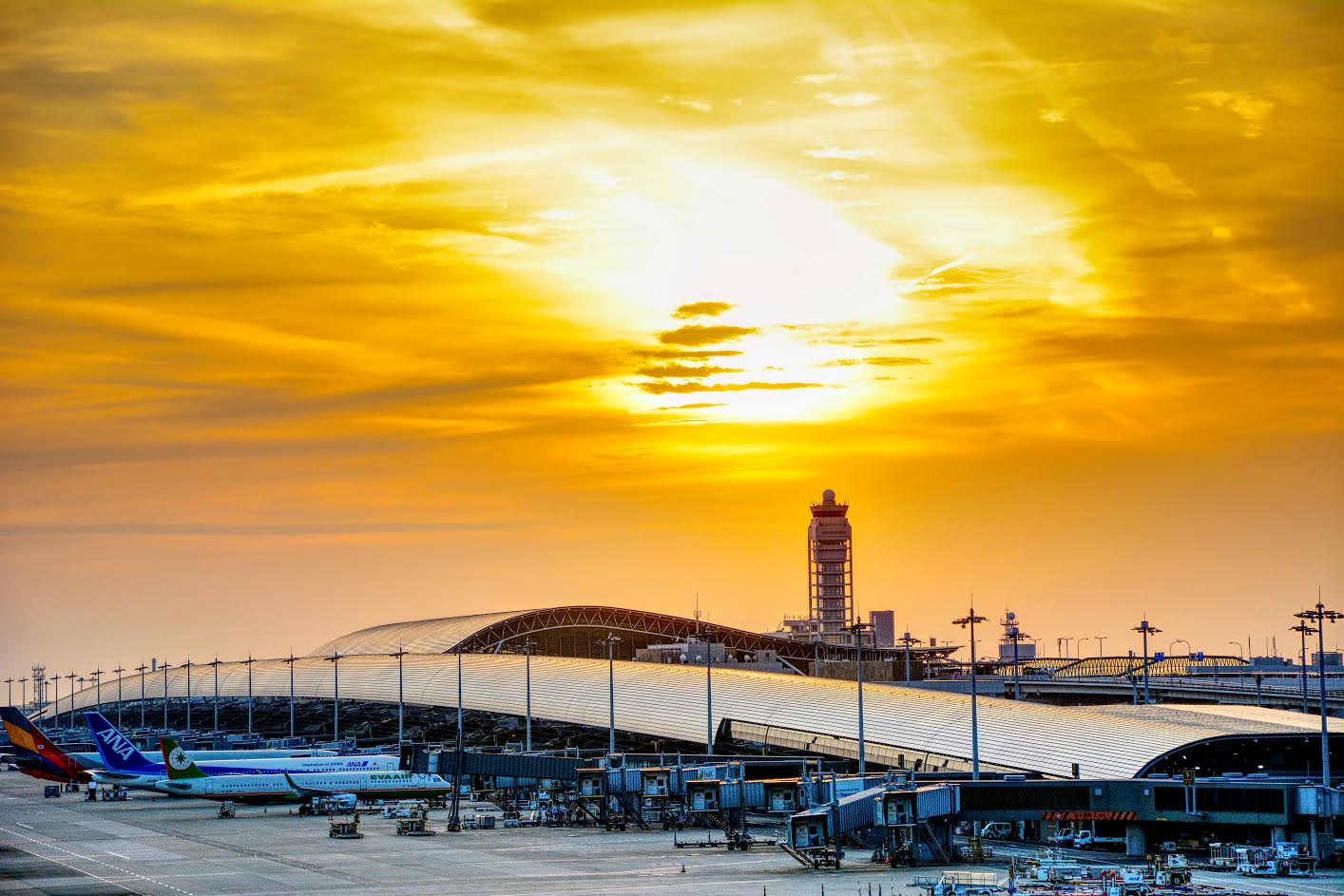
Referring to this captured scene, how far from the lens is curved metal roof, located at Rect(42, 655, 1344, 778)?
106 m

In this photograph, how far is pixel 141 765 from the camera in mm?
133750

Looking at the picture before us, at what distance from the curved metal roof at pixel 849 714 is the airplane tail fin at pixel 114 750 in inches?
1629

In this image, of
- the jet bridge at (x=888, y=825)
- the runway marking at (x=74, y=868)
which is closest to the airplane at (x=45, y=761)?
the runway marking at (x=74, y=868)

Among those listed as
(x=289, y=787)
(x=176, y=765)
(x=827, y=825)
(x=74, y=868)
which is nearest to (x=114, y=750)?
(x=176, y=765)

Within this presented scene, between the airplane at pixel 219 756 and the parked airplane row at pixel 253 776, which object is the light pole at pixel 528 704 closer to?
the parked airplane row at pixel 253 776

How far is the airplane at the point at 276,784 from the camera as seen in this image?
4993 inches

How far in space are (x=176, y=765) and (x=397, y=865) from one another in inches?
1900

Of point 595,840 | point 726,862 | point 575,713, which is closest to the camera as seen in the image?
point 726,862

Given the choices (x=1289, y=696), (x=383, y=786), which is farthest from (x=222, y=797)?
(x=1289, y=696)

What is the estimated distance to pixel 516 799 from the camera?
126750 millimetres

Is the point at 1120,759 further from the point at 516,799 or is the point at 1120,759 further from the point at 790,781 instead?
the point at 516,799

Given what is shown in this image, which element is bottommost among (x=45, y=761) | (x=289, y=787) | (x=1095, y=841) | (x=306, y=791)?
(x=1095, y=841)

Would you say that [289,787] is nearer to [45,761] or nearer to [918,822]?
[45,761]

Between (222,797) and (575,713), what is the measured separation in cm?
4061
